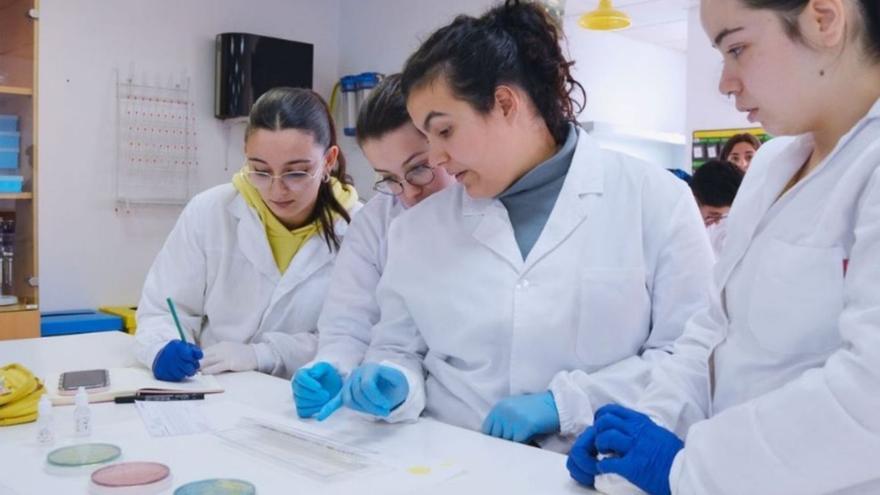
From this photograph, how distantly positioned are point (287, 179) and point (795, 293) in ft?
4.12

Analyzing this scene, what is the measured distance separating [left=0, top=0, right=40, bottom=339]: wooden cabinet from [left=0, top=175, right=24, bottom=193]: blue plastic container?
0.02m

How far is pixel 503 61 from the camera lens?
1.29 meters

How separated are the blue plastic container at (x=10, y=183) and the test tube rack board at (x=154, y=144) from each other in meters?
0.71

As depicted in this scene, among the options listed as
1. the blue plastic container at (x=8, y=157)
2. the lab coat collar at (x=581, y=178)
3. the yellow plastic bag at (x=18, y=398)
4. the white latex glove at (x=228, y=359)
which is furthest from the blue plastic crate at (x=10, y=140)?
the lab coat collar at (x=581, y=178)

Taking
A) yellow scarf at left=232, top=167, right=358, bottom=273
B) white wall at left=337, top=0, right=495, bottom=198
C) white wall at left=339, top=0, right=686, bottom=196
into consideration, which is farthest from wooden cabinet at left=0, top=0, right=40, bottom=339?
white wall at left=337, top=0, right=495, bottom=198

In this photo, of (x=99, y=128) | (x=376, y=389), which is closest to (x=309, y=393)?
(x=376, y=389)

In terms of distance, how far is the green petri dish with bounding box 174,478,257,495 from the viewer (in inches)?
35.7

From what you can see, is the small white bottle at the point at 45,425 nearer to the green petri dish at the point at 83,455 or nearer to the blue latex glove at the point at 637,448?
the green petri dish at the point at 83,455

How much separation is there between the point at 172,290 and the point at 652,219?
3.90 feet

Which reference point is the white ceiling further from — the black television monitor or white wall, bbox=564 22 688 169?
the black television monitor

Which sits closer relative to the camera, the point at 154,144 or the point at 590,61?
the point at 154,144

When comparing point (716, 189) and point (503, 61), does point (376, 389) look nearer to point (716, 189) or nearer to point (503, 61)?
point (503, 61)

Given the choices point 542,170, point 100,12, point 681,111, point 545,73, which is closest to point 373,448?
point 542,170

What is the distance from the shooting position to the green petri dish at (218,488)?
2.98 feet
